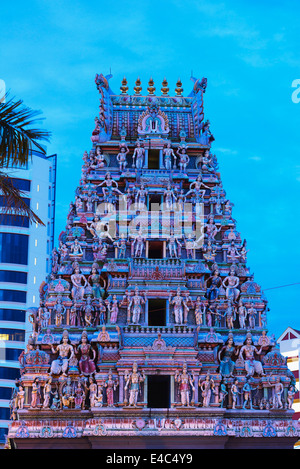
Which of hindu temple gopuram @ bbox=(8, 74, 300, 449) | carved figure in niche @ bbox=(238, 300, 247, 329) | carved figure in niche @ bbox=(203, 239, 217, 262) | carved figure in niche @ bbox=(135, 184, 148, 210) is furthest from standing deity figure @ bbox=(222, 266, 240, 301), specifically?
carved figure in niche @ bbox=(135, 184, 148, 210)

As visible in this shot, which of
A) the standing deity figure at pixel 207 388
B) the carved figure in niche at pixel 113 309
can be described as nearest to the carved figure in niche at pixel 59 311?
the carved figure in niche at pixel 113 309

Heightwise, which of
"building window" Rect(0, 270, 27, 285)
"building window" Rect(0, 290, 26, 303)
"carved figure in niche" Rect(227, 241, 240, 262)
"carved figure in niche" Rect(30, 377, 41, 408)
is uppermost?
"building window" Rect(0, 270, 27, 285)

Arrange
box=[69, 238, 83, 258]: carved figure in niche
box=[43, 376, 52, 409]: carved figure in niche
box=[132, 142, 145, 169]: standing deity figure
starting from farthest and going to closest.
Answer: box=[132, 142, 145, 169]: standing deity figure
box=[69, 238, 83, 258]: carved figure in niche
box=[43, 376, 52, 409]: carved figure in niche

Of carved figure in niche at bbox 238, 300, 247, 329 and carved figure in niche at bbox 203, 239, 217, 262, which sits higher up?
carved figure in niche at bbox 203, 239, 217, 262

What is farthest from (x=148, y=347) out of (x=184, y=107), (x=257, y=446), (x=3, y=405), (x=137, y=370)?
(x=3, y=405)

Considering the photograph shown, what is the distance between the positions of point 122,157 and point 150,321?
11.6m

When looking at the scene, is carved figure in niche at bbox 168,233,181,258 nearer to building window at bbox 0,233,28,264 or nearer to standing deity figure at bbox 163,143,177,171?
standing deity figure at bbox 163,143,177,171

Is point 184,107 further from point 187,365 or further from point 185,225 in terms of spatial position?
point 187,365

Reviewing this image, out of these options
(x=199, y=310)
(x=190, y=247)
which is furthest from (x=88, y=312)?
(x=190, y=247)

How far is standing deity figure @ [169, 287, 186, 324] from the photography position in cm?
4347

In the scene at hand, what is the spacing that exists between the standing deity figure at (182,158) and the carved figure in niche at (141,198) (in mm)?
3567

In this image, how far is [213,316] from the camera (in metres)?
45.4

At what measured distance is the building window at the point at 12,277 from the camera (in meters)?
75.3

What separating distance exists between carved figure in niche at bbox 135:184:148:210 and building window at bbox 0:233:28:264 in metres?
31.3
